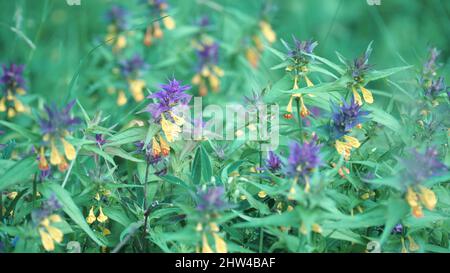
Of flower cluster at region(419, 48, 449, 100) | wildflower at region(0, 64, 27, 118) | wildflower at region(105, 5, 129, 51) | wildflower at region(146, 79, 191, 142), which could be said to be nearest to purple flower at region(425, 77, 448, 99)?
flower cluster at region(419, 48, 449, 100)

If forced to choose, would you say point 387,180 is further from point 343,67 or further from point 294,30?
point 294,30

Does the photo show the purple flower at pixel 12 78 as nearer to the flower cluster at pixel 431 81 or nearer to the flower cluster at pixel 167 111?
the flower cluster at pixel 167 111

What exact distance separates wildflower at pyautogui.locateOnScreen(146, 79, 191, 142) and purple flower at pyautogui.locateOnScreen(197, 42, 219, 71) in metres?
1.31

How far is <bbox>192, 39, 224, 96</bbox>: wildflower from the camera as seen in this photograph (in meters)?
3.15

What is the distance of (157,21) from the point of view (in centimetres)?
323

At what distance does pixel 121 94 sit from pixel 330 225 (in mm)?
1668

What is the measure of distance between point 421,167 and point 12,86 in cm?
141

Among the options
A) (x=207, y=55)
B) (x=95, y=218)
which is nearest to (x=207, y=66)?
(x=207, y=55)

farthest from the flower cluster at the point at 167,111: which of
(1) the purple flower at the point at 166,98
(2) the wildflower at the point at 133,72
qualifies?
(2) the wildflower at the point at 133,72

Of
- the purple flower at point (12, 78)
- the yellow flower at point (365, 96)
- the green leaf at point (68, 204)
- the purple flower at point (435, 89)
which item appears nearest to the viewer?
the green leaf at point (68, 204)

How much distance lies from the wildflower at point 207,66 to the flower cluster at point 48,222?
1.62 metres

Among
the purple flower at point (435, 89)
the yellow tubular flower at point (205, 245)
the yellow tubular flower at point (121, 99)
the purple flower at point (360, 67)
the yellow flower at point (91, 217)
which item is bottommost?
the yellow tubular flower at point (205, 245)

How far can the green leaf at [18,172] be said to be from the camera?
5.22 ft

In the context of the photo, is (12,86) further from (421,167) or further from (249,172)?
(421,167)
